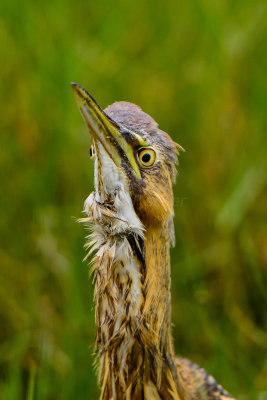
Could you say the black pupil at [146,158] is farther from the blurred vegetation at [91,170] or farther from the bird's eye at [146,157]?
the blurred vegetation at [91,170]

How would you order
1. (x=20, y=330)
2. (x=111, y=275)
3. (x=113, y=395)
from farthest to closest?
(x=20, y=330), (x=113, y=395), (x=111, y=275)

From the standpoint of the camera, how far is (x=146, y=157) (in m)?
2.02

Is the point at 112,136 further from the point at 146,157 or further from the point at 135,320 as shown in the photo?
the point at 135,320

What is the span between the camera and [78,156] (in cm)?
392

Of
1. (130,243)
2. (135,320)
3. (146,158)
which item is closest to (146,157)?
(146,158)

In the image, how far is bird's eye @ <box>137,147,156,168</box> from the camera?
201cm

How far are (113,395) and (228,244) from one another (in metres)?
1.70

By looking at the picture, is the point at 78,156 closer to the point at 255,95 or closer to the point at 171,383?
the point at 255,95

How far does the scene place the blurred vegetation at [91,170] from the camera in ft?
10.9

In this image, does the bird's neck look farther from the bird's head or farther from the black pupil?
the black pupil

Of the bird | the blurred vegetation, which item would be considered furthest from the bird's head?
the blurred vegetation

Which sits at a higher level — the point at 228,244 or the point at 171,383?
the point at 228,244

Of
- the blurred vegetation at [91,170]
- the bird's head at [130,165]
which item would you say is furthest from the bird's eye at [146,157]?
the blurred vegetation at [91,170]

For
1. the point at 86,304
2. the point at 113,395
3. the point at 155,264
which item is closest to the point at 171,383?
the point at 113,395
